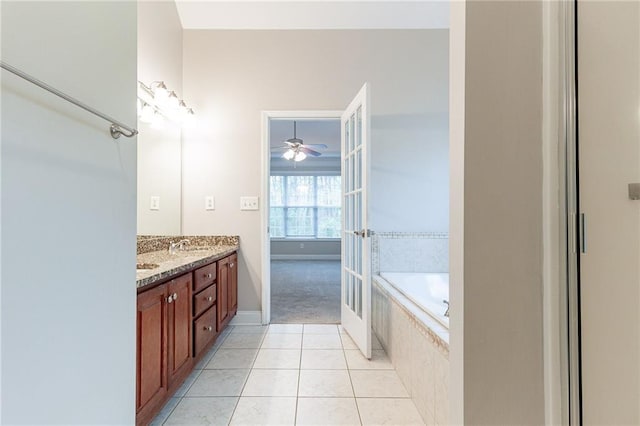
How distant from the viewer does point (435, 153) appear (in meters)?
2.77

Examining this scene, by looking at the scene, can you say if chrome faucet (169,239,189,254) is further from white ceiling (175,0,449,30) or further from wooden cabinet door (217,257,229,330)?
white ceiling (175,0,449,30)

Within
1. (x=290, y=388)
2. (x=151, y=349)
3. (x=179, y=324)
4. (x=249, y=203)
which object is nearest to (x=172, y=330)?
(x=179, y=324)

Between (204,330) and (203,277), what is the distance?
360 millimetres

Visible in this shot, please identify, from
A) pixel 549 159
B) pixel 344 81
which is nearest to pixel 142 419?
pixel 549 159

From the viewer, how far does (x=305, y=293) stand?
154 inches

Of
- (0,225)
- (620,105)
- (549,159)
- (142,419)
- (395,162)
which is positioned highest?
(395,162)

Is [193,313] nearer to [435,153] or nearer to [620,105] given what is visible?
[620,105]

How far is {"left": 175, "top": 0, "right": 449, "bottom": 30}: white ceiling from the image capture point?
261 cm

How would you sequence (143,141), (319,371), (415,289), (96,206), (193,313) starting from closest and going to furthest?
(96,206), (193,313), (319,371), (143,141), (415,289)

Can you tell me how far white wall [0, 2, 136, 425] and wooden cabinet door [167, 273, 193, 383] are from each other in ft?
1.39

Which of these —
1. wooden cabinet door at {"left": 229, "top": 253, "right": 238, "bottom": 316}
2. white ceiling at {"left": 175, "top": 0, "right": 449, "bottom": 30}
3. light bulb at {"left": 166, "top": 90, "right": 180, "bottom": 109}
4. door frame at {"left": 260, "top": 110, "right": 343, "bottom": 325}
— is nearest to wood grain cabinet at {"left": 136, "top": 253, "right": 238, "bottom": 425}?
wooden cabinet door at {"left": 229, "top": 253, "right": 238, "bottom": 316}

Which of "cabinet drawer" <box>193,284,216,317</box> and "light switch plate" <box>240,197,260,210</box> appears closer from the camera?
"cabinet drawer" <box>193,284,216,317</box>

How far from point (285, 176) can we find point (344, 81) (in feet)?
15.0

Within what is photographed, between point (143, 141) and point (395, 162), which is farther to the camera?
point (395, 162)
